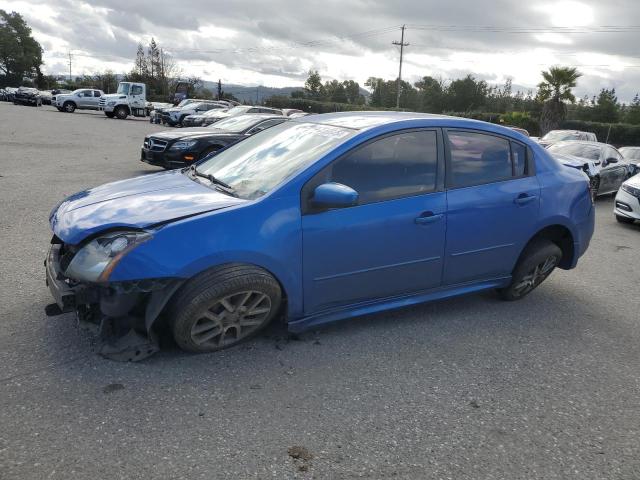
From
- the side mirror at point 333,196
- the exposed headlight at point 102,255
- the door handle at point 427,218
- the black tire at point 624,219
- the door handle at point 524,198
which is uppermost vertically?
the side mirror at point 333,196

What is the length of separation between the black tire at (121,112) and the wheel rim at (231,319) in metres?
34.3

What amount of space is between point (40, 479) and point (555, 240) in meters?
4.33

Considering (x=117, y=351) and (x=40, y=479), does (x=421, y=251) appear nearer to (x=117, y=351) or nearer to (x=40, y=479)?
(x=117, y=351)

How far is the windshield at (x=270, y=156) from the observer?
360cm

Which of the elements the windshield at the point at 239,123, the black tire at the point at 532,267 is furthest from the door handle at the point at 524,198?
the windshield at the point at 239,123

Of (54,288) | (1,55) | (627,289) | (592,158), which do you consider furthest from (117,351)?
(1,55)

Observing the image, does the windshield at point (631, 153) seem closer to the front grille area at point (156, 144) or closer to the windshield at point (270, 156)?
the front grille area at point (156, 144)

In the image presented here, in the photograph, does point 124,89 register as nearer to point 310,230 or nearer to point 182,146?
point 182,146

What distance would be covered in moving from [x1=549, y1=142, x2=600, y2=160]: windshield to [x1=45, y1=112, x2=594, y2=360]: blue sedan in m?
8.34

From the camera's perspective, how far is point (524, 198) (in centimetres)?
429

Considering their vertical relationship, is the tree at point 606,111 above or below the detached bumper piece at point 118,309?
above

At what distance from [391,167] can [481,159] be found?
877mm

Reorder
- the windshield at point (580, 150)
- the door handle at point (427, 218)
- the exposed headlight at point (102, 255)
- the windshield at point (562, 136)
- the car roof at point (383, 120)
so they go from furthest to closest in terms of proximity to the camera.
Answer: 1. the windshield at point (562, 136)
2. the windshield at point (580, 150)
3. the car roof at point (383, 120)
4. the door handle at point (427, 218)
5. the exposed headlight at point (102, 255)

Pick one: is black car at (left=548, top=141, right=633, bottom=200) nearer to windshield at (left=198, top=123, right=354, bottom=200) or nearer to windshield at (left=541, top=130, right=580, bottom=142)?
windshield at (left=541, top=130, right=580, bottom=142)
